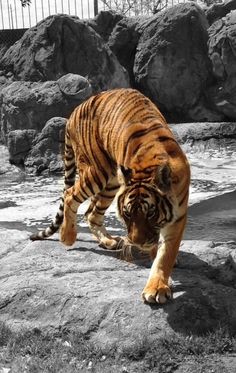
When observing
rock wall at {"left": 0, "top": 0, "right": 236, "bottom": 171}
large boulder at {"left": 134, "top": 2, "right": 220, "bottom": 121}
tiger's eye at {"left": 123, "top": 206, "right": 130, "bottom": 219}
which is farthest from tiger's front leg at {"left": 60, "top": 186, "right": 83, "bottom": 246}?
large boulder at {"left": 134, "top": 2, "right": 220, "bottom": 121}

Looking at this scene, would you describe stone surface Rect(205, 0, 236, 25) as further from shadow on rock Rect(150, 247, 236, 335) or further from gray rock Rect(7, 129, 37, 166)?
shadow on rock Rect(150, 247, 236, 335)

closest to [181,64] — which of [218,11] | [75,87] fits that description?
[218,11]

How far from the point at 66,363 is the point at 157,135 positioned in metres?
1.61

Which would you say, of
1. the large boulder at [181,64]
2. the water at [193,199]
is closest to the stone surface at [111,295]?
the water at [193,199]

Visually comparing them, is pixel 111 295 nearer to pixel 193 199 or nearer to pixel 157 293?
pixel 157 293

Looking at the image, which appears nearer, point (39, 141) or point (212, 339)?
point (212, 339)

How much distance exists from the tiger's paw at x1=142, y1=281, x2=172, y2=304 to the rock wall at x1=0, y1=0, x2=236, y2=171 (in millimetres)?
10281

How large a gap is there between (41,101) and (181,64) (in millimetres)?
3976

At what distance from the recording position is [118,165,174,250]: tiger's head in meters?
4.01

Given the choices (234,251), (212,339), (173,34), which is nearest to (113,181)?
(234,251)

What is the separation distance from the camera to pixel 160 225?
4121 mm

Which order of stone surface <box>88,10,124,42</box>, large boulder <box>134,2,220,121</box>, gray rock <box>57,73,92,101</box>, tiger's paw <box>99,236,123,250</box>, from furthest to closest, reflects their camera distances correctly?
1. stone surface <box>88,10,124,42</box>
2. large boulder <box>134,2,220,121</box>
3. gray rock <box>57,73,92,101</box>
4. tiger's paw <box>99,236,123,250</box>

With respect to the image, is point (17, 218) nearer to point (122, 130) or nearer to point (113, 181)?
point (113, 181)

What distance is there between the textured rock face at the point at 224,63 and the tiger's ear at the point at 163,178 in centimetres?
1122
